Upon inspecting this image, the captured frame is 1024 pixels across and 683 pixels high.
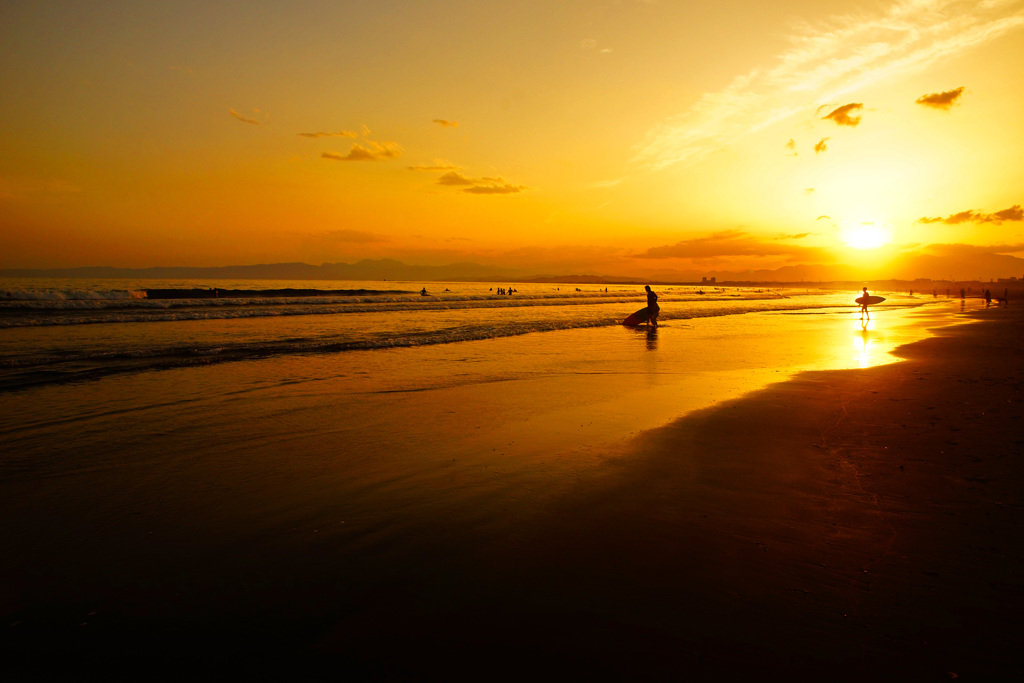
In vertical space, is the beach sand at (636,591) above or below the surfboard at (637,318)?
below

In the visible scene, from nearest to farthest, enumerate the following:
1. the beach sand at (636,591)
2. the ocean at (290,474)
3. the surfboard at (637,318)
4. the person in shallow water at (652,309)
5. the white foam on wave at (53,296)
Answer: the beach sand at (636,591) → the ocean at (290,474) → the person in shallow water at (652,309) → the surfboard at (637,318) → the white foam on wave at (53,296)

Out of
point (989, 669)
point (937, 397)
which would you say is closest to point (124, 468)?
point (989, 669)

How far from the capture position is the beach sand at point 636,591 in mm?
2889

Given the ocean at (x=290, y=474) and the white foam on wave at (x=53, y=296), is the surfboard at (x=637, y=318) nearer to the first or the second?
the ocean at (x=290, y=474)

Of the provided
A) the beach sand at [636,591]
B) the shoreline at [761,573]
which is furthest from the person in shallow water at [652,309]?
the beach sand at [636,591]

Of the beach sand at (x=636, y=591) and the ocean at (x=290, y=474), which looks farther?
the ocean at (x=290, y=474)

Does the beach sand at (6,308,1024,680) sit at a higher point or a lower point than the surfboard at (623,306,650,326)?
lower

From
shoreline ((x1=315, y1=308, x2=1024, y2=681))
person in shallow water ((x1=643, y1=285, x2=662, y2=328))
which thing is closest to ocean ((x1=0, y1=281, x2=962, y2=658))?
shoreline ((x1=315, y1=308, x2=1024, y2=681))

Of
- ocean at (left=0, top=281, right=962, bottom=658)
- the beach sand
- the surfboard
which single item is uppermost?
the surfboard

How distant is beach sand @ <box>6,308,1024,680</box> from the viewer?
9.48 feet

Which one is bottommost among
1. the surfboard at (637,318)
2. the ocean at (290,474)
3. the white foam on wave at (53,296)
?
the ocean at (290,474)

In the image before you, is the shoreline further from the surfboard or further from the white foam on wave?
the white foam on wave

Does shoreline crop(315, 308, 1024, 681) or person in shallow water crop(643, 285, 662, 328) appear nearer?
shoreline crop(315, 308, 1024, 681)

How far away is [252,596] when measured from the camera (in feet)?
11.5
